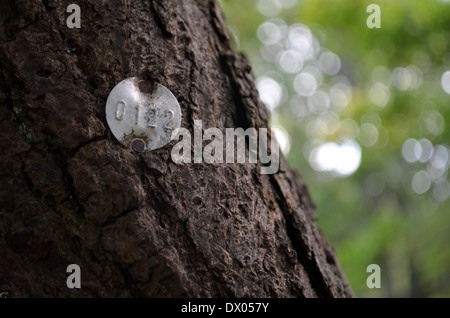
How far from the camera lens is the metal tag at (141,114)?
1.05 meters

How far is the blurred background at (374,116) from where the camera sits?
3.12m


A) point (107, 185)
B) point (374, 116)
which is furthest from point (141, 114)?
point (374, 116)

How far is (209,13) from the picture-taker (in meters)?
1.39

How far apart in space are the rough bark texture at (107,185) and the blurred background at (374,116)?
827 mm

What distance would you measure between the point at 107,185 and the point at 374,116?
3937mm

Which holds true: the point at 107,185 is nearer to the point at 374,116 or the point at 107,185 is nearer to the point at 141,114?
the point at 141,114

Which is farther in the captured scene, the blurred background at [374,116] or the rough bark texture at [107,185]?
the blurred background at [374,116]

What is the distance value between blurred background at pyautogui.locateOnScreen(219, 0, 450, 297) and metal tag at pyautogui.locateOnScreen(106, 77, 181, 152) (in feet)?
2.71

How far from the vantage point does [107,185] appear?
992mm

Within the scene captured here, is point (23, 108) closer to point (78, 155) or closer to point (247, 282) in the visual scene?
point (78, 155)

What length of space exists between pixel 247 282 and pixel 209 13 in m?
0.88

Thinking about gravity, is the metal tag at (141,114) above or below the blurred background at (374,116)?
below

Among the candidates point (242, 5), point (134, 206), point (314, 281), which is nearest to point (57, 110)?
point (134, 206)

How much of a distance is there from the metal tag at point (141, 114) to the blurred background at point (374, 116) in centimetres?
83
